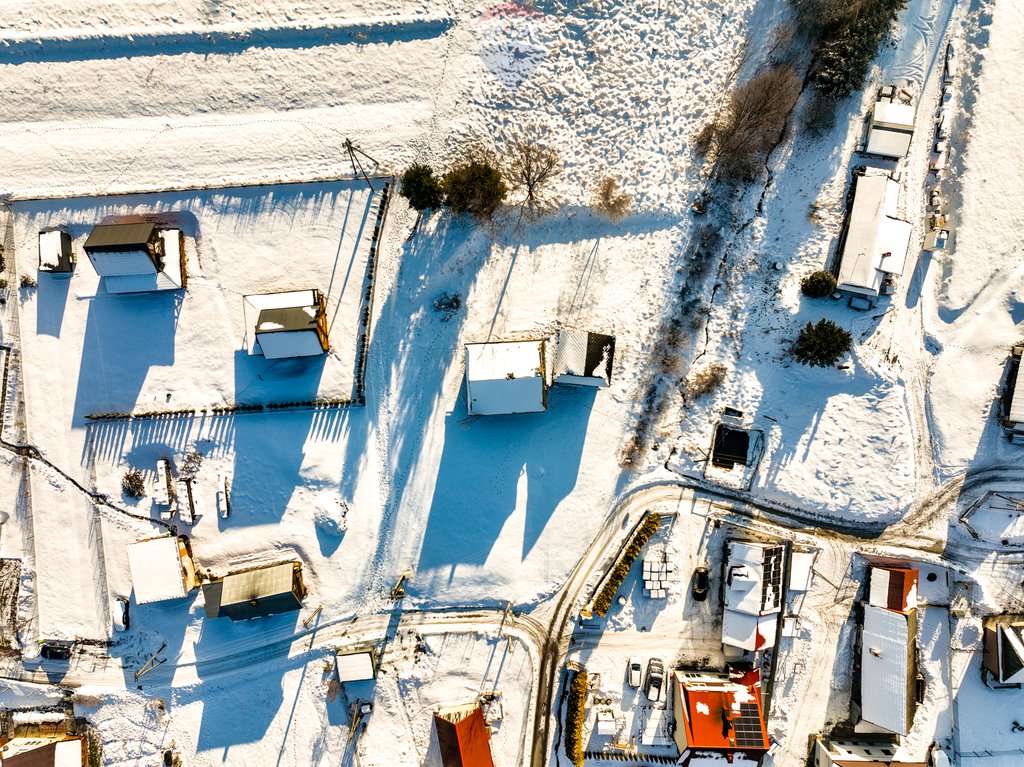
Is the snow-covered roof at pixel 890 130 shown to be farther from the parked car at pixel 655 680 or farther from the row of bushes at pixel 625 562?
the parked car at pixel 655 680

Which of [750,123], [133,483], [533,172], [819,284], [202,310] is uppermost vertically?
[750,123]

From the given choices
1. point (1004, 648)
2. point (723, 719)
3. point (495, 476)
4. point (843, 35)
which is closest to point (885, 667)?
point (1004, 648)

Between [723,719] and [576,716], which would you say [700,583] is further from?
[576,716]

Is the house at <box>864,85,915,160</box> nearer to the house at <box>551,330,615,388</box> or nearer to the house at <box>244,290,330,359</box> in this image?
the house at <box>551,330,615,388</box>

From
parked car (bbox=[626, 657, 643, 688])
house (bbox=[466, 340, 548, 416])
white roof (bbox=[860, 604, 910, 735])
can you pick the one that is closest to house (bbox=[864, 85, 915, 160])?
house (bbox=[466, 340, 548, 416])

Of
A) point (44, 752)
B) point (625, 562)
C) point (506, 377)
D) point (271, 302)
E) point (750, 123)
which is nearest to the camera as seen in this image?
point (506, 377)

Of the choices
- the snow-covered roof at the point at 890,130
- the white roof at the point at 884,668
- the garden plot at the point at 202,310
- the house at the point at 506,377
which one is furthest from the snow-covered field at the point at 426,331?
the house at the point at 506,377

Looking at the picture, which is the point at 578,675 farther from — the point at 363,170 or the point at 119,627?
the point at 363,170
